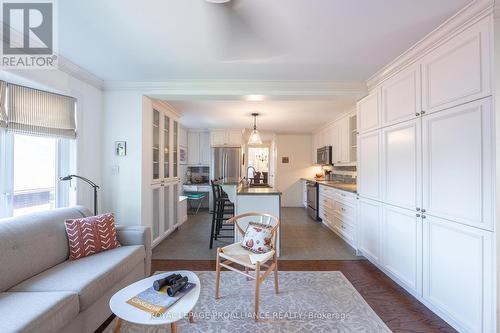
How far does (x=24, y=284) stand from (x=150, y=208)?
1.76 meters

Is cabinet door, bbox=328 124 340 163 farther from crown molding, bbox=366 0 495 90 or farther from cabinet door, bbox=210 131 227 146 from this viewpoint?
cabinet door, bbox=210 131 227 146

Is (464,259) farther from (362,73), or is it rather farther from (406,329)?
(362,73)

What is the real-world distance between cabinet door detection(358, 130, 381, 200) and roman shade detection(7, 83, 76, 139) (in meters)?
3.73

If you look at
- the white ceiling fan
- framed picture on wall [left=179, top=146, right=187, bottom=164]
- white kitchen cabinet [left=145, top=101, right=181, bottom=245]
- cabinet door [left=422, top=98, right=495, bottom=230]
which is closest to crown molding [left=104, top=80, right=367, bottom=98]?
white kitchen cabinet [left=145, top=101, right=181, bottom=245]

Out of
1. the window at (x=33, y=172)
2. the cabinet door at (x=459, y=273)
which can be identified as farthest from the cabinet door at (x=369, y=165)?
the window at (x=33, y=172)

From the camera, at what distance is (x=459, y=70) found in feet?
5.68

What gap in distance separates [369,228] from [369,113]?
1.55 meters

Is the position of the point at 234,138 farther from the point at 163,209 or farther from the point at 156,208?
the point at 156,208

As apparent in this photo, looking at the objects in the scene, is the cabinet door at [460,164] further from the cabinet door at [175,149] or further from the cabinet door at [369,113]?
the cabinet door at [175,149]

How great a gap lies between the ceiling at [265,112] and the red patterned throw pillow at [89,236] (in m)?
2.34

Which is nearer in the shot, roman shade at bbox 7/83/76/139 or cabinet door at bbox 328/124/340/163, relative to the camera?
roman shade at bbox 7/83/76/139

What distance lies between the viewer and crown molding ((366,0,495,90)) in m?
1.58

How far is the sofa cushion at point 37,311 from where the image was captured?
1.17 metres

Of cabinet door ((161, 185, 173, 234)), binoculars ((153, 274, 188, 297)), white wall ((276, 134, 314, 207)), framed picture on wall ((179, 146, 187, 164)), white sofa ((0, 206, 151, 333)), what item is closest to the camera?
white sofa ((0, 206, 151, 333))
